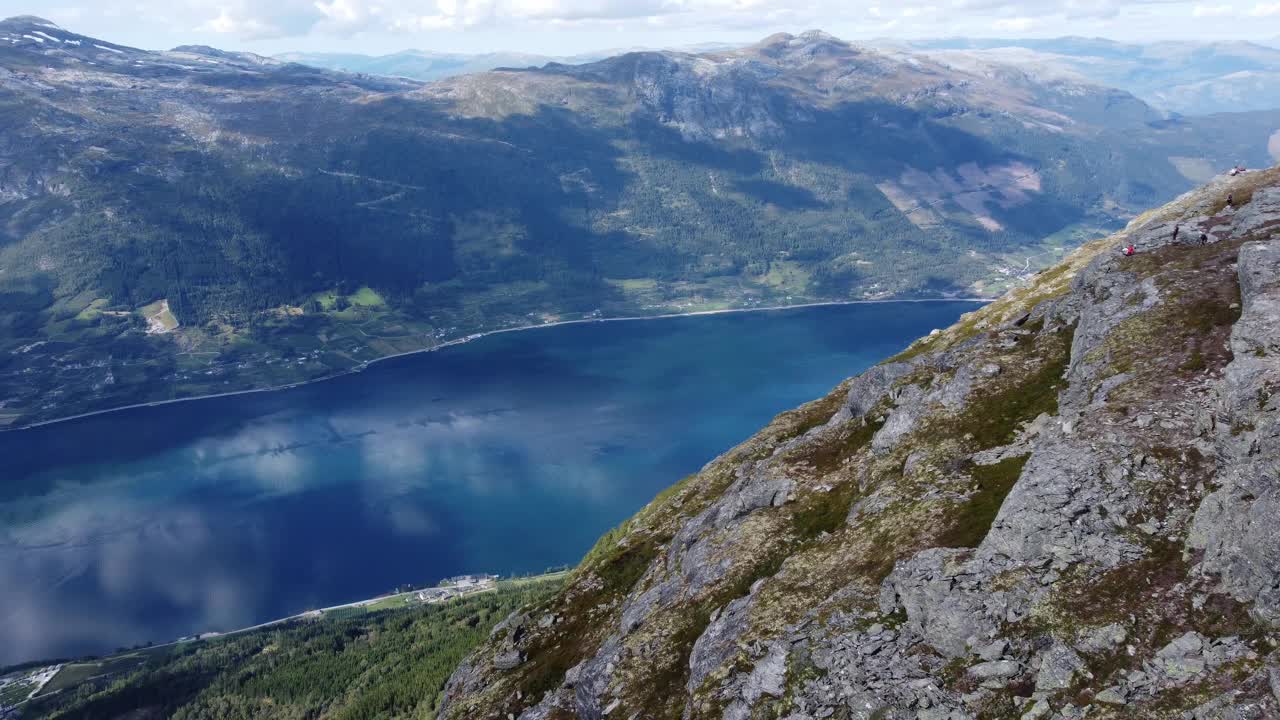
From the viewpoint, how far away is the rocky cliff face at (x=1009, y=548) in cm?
3291

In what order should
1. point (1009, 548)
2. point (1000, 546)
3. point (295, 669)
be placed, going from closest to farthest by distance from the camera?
point (1009, 548) < point (1000, 546) < point (295, 669)

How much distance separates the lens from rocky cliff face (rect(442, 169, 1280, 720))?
32.9 meters

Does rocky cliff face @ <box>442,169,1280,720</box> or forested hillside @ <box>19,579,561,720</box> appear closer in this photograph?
rocky cliff face @ <box>442,169,1280,720</box>

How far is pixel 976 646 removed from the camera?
3675 centimetres

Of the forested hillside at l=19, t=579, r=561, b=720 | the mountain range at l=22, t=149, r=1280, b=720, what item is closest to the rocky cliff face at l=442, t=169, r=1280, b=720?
the mountain range at l=22, t=149, r=1280, b=720

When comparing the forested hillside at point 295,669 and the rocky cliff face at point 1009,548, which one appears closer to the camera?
the rocky cliff face at point 1009,548

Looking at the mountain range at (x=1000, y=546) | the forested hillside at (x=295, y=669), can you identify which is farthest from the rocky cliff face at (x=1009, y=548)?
the forested hillside at (x=295, y=669)

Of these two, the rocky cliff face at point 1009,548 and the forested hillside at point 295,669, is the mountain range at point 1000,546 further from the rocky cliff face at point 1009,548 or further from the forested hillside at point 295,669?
the forested hillside at point 295,669

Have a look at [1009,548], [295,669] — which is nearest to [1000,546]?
[1009,548]

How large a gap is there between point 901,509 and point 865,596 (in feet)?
28.7

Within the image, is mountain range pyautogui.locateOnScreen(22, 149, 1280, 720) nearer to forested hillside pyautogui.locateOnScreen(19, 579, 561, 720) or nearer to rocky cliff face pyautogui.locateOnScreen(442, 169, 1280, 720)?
rocky cliff face pyautogui.locateOnScreen(442, 169, 1280, 720)

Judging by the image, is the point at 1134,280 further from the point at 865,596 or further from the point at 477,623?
the point at 477,623

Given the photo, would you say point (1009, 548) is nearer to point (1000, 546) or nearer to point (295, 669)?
point (1000, 546)

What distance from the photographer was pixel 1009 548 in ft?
131
